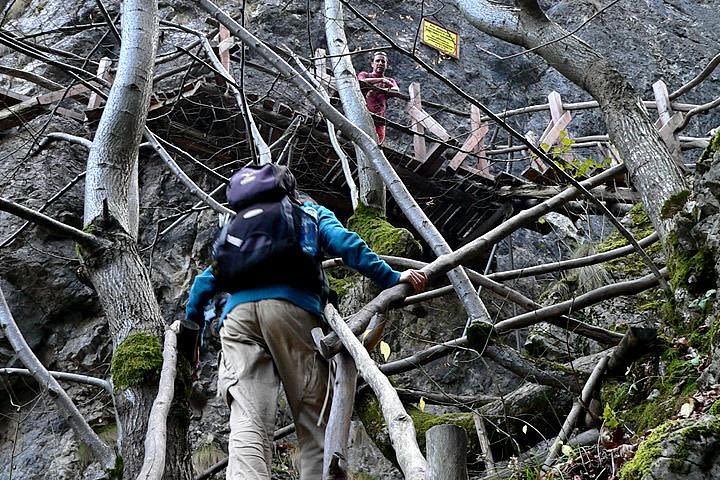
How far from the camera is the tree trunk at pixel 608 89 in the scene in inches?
208

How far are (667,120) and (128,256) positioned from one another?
7.34 metres

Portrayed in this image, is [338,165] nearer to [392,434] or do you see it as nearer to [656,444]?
Answer: [656,444]

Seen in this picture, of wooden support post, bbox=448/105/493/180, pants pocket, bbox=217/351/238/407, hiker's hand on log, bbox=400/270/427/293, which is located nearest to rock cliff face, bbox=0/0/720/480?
wooden support post, bbox=448/105/493/180

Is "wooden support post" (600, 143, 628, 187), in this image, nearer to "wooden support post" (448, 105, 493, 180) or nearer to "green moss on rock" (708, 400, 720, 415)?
"wooden support post" (448, 105, 493, 180)

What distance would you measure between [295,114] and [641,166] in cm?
484

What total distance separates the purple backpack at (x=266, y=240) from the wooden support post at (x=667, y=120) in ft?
16.9

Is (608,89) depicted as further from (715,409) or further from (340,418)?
(340,418)

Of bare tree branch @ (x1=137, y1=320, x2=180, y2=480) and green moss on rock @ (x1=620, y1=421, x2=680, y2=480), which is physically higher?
green moss on rock @ (x1=620, y1=421, x2=680, y2=480)

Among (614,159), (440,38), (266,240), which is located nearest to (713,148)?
(266,240)

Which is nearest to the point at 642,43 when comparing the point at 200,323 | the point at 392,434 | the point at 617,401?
the point at 617,401

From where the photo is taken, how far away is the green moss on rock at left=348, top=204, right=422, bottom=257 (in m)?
6.38

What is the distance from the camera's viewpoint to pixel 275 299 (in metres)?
3.71

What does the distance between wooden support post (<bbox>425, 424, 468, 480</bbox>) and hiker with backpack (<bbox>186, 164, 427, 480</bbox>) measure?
143 cm

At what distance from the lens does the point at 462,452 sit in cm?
217
